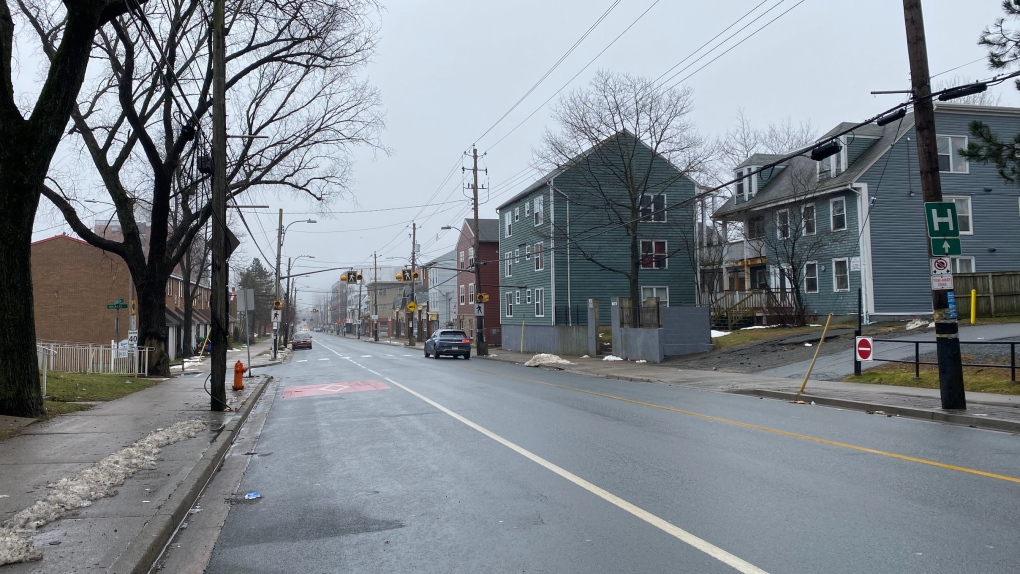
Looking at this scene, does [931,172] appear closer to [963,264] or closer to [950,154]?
[963,264]

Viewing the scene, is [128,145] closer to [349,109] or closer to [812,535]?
[349,109]

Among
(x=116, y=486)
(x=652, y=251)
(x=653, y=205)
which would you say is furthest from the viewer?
(x=652, y=251)

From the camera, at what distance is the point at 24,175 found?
461 inches

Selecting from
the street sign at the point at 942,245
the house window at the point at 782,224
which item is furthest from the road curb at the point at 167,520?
the house window at the point at 782,224

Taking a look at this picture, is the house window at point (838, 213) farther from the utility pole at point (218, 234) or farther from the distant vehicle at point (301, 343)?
the distant vehicle at point (301, 343)

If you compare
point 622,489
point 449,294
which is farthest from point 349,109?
point 449,294

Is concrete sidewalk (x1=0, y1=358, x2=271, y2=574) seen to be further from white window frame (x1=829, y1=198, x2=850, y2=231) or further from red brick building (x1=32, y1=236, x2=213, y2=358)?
red brick building (x1=32, y1=236, x2=213, y2=358)

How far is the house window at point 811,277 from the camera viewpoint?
34750mm

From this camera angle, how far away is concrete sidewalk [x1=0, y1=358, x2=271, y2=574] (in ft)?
17.4

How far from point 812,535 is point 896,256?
3024cm

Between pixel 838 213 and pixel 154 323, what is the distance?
93.7ft

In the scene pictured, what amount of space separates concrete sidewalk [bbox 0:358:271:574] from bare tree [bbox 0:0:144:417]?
2.88ft

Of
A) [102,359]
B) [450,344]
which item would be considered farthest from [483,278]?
[102,359]

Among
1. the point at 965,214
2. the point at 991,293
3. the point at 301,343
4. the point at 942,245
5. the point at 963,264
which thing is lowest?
the point at 301,343
